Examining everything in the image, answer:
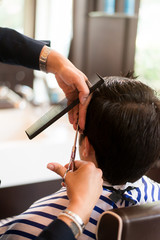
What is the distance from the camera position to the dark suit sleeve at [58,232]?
2.49 feet

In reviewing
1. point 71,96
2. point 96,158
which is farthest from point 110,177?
point 71,96

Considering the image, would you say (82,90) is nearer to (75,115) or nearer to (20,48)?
(75,115)

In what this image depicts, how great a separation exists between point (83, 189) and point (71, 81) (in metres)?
0.39

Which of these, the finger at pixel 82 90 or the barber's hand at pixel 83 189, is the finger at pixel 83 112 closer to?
the finger at pixel 82 90

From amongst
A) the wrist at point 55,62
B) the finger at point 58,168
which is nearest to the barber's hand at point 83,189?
the finger at point 58,168

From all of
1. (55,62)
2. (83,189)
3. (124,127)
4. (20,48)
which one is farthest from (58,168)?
(20,48)

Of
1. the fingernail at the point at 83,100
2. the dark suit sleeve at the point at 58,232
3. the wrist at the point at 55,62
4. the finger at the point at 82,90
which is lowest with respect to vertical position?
the dark suit sleeve at the point at 58,232

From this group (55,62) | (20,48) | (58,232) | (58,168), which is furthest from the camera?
(20,48)

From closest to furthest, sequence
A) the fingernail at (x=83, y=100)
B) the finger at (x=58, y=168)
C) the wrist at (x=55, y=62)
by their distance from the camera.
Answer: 1. the finger at (x=58, y=168)
2. the fingernail at (x=83, y=100)
3. the wrist at (x=55, y=62)

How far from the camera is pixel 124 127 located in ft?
3.11

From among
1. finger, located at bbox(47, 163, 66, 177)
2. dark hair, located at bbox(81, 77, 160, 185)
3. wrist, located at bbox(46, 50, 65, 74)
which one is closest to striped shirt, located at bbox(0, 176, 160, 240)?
dark hair, located at bbox(81, 77, 160, 185)

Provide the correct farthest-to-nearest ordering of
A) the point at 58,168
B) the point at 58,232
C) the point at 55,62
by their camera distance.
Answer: the point at 55,62, the point at 58,168, the point at 58,232

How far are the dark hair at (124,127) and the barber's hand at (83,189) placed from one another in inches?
5.9

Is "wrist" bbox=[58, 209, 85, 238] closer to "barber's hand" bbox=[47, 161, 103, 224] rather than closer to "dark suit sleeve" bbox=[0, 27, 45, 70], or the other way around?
"barber's hand" bbox=[47, 161, 103, 224]
